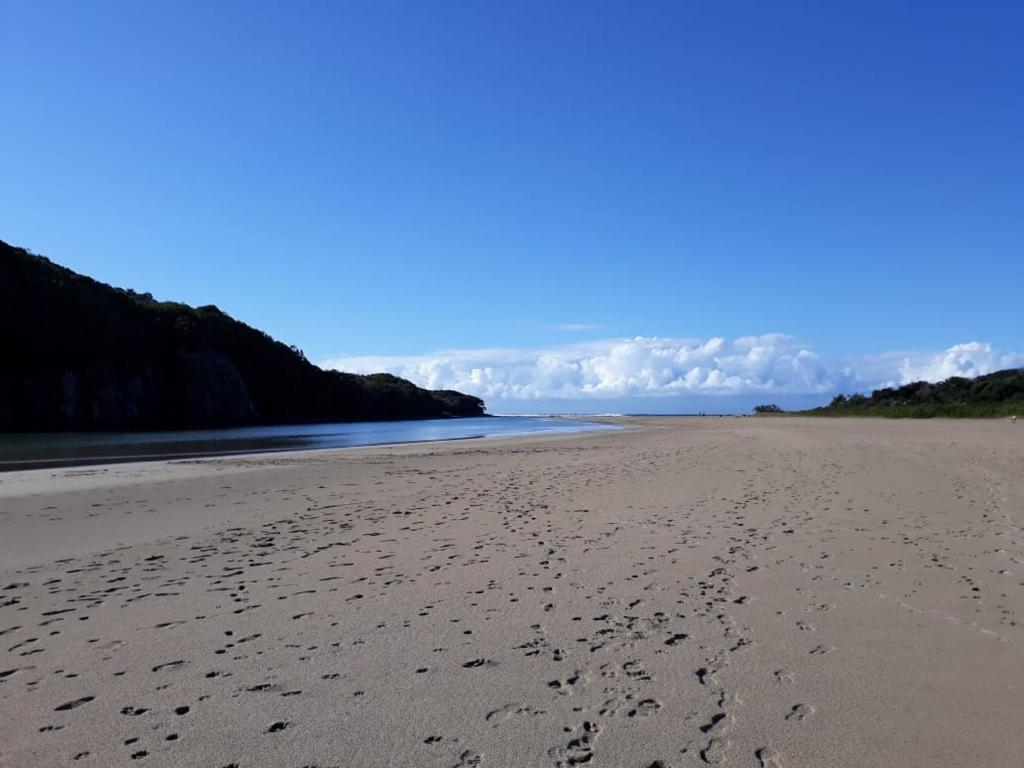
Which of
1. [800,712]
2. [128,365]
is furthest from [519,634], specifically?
[128,365]

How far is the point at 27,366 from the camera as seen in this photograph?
212 ft

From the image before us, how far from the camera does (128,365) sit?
79125 millimetres

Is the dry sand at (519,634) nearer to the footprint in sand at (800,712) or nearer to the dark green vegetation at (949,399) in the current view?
the footprint in sand at (800,712)

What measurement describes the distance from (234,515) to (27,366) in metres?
68.8

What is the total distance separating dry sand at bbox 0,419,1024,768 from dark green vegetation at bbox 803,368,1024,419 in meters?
41.5

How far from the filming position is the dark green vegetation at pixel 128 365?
214 ft

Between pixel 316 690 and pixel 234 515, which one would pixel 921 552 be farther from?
pixel 234 515

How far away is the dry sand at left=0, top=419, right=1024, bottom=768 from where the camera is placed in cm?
387

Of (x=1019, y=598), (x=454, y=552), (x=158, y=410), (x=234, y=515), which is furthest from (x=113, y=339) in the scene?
(x=1019, y=598)

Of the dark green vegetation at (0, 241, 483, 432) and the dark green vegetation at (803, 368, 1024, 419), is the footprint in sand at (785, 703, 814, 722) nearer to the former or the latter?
the dark green vegetation at (803, 368, 1024, 419)

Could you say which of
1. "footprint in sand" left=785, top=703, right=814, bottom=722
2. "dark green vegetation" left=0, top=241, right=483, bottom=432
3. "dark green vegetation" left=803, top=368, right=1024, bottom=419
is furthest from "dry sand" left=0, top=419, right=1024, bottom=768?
"dark green vegetation" left=0, top=241, right=483, bottom=432

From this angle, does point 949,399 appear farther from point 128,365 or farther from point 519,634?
point 128,365

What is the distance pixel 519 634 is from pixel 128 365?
87638 millimetres

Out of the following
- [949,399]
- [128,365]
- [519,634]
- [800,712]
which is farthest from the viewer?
[128,365]
